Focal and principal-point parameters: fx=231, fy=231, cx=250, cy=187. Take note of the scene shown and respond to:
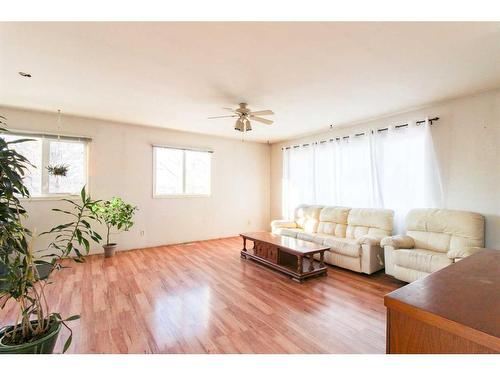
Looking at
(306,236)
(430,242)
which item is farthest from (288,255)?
(430,242)

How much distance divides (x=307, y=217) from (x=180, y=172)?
9.46 feet

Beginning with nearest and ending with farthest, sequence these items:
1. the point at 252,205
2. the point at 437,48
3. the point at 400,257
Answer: the point at 437,48 → the point at 400,257 → the point at 252,205

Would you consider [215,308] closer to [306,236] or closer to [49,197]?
[306,236]

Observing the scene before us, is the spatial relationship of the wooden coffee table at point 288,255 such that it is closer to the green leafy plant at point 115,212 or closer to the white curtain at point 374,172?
the white curtain at point 374,172

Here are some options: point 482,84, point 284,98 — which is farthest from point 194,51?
point 482,84

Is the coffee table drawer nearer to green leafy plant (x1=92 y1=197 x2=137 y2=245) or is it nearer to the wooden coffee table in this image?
the wooden coffee table

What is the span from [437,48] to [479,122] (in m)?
1.70

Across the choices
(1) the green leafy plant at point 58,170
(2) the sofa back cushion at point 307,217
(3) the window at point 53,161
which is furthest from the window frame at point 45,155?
(2) the sofa back cushion at point 307,217

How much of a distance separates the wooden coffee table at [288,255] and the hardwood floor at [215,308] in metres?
0.13

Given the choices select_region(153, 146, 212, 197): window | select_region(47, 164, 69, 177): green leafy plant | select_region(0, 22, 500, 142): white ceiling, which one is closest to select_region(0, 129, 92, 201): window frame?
select_region(47, 164, 69, 177): green leafy plant

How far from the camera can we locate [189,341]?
183 cm

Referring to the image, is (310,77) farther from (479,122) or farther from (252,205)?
(252,205)

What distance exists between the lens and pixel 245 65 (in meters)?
2.28

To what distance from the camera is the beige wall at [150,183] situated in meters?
→ 3.87
